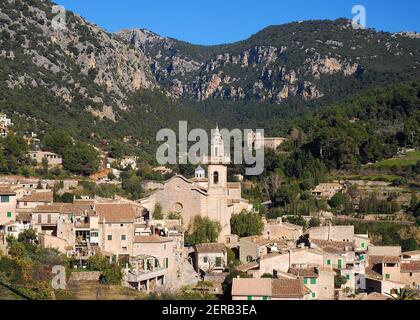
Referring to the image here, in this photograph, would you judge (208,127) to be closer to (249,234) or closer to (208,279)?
(249,234)

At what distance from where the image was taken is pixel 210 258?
3203 cm

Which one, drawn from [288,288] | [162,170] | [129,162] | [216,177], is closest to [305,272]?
[288,288]

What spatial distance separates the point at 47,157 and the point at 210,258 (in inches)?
991

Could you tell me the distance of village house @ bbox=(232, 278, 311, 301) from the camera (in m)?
24.4

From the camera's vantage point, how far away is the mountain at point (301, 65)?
136 meters

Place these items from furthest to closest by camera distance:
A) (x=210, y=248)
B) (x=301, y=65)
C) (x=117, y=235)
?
(x=301, y=65) → (x=210, y=248) → (x=117, y=235)

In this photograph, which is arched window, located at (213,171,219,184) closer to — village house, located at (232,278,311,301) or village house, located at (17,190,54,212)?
village house, located at (17,190,54,212)

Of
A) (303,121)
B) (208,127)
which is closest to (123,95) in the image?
(208,127)

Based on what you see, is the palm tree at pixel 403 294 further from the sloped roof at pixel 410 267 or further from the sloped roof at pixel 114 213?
the sloped roof at pixel 114 213

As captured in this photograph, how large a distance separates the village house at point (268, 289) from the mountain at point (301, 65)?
321 ft

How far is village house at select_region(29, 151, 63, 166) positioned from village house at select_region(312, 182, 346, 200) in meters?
19.1

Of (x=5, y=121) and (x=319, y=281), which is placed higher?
(x=5, y=121)

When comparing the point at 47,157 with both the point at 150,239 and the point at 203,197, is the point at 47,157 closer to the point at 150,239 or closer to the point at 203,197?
the point at 203,197

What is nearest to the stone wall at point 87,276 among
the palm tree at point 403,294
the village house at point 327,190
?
the palm tree at point 403,294
